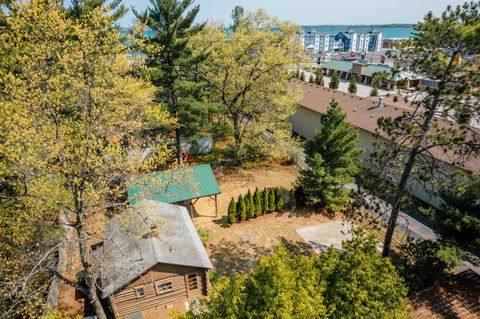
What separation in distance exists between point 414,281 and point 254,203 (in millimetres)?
11564

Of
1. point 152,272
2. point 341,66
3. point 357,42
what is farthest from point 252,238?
point 357,42

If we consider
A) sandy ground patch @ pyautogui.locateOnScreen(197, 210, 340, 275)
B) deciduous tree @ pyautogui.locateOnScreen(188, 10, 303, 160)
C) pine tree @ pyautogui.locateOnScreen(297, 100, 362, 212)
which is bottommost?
sandy ground patch @ pyautogui.locateOnScreen(197, 210, 340, 275)

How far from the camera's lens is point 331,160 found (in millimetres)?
23250

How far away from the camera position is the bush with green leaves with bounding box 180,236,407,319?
8734 millimetres

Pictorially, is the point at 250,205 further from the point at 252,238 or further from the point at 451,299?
the point at 451,299

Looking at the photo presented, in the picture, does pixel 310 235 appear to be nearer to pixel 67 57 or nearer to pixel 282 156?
pixel 282 156

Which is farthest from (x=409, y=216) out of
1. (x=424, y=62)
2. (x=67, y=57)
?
(x=67, y=57)

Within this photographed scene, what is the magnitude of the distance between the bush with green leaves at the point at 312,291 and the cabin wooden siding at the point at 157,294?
6363mm

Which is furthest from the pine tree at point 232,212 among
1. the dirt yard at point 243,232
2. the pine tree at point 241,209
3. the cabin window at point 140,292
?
the cabin window at point 140,292

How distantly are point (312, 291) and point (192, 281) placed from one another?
9352 millimetres

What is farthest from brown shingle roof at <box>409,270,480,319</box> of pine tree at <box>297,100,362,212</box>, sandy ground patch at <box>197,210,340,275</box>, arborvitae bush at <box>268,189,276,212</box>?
arborvitae bush at <box>268,189,276,212</box>

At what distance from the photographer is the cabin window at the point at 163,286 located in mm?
15977

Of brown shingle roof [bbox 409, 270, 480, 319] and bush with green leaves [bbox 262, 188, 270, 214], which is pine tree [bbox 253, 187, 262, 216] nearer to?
bush with green leaves [bbox 262, 188, 270, 214]

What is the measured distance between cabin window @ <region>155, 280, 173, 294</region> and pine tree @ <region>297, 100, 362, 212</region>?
12.6 meters
